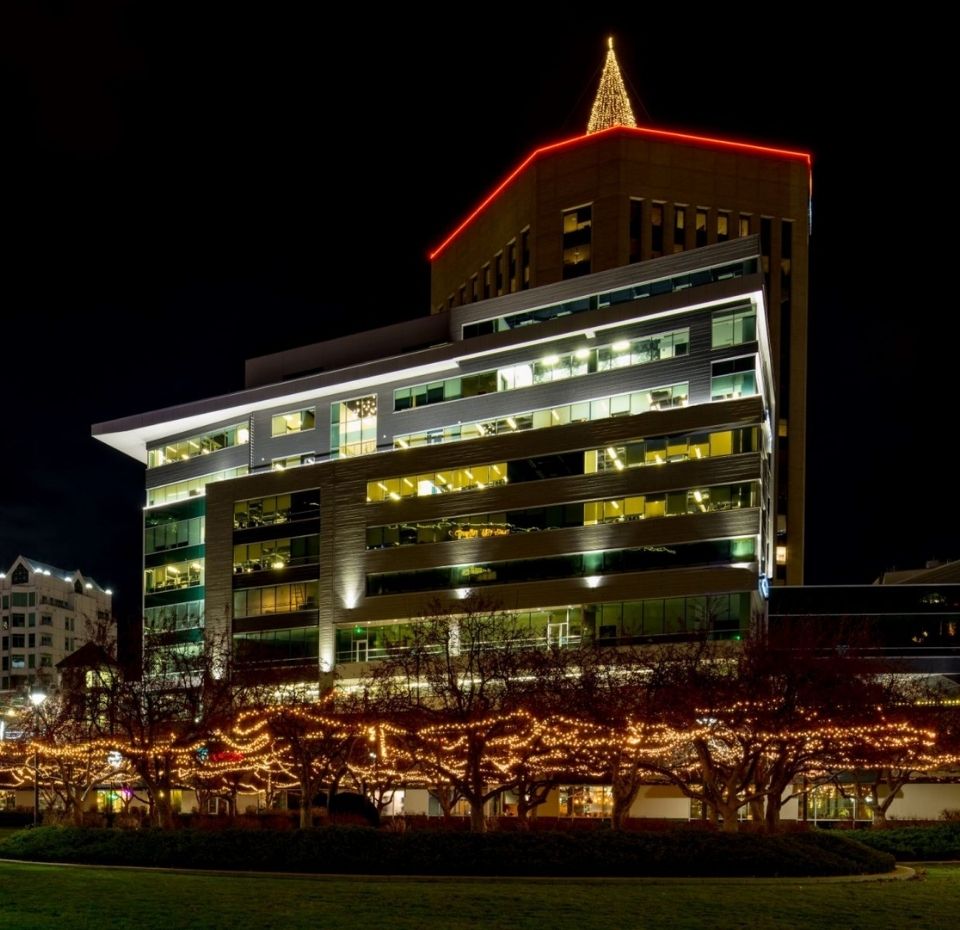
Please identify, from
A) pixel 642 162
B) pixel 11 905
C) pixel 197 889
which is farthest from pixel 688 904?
pixel 642 162

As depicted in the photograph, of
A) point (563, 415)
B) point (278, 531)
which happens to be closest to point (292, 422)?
point (278, 531)

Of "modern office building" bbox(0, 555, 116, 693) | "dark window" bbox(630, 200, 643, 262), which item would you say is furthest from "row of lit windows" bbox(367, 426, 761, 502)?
"modern office building" bbox(0, 555, 116, 693)

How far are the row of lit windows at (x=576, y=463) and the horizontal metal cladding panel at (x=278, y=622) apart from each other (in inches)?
404

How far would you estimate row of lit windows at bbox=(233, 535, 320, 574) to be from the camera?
98.1 metres

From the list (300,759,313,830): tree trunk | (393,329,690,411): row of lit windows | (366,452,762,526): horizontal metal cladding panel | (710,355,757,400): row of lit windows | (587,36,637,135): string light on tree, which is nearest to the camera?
(300,759,313,830): tree trunk

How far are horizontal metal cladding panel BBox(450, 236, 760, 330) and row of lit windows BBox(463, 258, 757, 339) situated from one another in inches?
11.2

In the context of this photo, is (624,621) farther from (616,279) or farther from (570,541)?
(616,279)

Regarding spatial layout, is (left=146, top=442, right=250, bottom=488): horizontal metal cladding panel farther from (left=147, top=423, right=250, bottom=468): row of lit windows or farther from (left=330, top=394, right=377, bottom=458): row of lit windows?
(left=330, top=394, right=377, bottom=458): row of lit windows

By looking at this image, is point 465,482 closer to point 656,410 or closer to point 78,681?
point 656,410

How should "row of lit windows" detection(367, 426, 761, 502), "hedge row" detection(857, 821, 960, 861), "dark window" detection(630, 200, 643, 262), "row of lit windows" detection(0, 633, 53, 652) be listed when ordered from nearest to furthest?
"hedge row" detection(857, 821, 960, 861)
"row of lit windows" detection(367, 426, 761, 502)
"dark window" detection(630, 200, 643, 262)
"row of lit windows" detection(0, 633, 53, 652)

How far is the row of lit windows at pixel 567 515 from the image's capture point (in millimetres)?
81875

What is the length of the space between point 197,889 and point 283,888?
6.21 ft

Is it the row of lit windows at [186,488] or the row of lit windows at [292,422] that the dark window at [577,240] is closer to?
the row of lit windows at [292,422]

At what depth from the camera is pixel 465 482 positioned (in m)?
91.9
